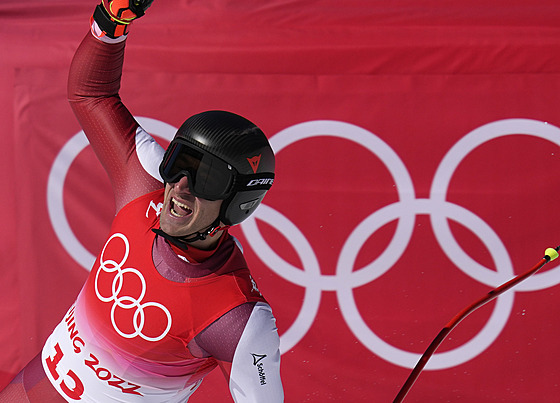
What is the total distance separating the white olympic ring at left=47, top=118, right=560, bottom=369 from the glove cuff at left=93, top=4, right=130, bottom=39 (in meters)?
1.35

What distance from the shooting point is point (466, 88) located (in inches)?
104

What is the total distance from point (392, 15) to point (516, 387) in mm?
1759

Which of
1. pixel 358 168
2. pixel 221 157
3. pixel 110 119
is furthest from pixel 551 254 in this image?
pixel 358 168

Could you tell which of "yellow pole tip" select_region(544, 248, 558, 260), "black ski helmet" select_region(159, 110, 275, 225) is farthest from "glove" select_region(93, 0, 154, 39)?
"yellow pole tip" select_region(544, 248, 558, 260)

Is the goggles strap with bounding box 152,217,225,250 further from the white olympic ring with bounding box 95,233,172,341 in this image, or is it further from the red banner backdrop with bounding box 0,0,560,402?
the red banner backdrop with bounding box 0,0,560,402

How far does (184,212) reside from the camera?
134 cm

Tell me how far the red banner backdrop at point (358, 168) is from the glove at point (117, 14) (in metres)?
1.30

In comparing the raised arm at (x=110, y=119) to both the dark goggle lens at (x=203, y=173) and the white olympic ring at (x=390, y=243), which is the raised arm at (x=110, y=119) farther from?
the white olympic ring at (x=390, y=243)

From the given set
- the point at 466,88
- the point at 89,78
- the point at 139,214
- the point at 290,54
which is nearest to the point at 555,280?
the point at 466,88

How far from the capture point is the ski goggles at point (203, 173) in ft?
4.24

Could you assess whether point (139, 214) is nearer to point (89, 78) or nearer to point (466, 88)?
point (89, 78)

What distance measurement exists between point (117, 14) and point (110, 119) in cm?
27

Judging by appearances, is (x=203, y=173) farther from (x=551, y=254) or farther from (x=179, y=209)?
(x=551, y=254)

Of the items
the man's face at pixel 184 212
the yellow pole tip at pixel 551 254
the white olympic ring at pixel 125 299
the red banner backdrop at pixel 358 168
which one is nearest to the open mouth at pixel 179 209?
the man's face at pixel 184 212
